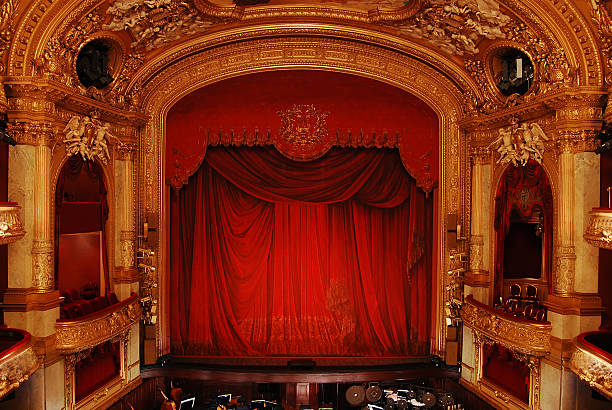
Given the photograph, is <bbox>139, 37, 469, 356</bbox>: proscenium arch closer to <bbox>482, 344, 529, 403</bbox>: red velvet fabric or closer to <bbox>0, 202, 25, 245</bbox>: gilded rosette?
<bbox>482, 344, 529, 403</bbox>: red velvet fabric

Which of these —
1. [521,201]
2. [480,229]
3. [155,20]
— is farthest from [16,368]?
[521,201]

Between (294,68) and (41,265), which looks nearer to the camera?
(41,265)

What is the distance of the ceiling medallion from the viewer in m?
6.50

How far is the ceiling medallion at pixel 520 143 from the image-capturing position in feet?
21.3

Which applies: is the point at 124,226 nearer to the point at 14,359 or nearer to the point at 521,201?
the point at 14,359

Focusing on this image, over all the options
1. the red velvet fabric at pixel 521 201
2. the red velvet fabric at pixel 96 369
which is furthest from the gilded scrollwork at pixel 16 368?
the red velvet fabric at pixel 521 201

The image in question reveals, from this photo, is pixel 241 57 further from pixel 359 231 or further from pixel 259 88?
pixel 359 231

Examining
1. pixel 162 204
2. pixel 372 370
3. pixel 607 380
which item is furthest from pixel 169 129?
pixel 607 380

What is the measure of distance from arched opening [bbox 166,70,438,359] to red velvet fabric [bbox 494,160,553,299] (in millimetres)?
1418

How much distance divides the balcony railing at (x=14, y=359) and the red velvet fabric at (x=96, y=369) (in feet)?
4.64

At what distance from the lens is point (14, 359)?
4.73 meters

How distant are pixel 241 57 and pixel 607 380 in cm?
657

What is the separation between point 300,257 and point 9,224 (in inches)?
217

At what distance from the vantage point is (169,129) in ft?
27.8
